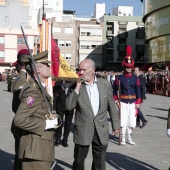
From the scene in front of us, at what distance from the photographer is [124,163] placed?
7.41m

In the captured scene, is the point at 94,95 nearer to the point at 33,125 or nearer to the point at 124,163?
the point at 33,125

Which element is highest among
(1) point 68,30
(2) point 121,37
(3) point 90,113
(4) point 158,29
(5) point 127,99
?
(1) point 68,30

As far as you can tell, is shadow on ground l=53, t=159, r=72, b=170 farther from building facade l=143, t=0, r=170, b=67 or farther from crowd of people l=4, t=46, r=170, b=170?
building facade l=143, t=0, r=170, b=67

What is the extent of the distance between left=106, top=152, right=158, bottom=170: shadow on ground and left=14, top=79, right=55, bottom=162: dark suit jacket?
9.98ft

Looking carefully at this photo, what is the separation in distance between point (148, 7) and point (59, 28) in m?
28.9

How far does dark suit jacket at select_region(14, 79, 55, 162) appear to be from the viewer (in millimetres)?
4047

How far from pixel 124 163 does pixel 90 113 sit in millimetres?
2324

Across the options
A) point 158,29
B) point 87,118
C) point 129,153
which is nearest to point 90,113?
point 87,118

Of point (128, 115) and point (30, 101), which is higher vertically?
point (30, 101)

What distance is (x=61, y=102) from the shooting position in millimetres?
9156

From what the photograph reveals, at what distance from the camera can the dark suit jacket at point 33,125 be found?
4047mm

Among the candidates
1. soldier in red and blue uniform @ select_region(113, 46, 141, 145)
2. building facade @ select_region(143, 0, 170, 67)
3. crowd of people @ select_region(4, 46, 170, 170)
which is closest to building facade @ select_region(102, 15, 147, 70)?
building facade @ select_region(143, 0, 170, 67)

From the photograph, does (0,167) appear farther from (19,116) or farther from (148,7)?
(148,7)

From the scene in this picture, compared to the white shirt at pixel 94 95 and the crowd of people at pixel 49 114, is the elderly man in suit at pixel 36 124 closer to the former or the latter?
the crowd of people at pixel 49 114
